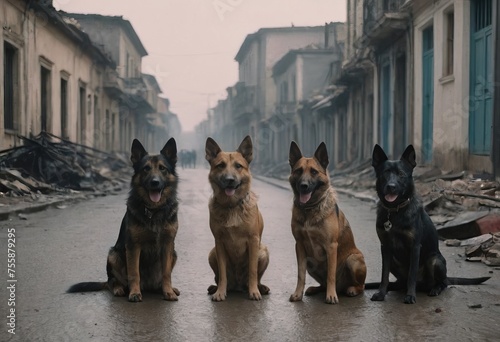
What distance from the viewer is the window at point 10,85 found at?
57.3 feet

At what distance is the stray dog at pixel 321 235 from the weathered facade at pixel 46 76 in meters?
13.6

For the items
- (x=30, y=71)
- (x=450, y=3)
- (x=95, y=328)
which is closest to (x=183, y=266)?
(x=95, y=328)

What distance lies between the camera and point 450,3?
1534 centimetres

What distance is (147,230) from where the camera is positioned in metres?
4.82

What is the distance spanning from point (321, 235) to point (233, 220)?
0.72 m

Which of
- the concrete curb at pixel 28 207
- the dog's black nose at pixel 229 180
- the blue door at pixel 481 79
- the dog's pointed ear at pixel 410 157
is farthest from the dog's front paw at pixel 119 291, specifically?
the blue door at pixel 481 79

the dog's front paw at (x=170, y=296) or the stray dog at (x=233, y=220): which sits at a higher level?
the stray dog at (x=233, y=220)

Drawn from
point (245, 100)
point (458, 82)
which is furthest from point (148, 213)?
point (245, 100)

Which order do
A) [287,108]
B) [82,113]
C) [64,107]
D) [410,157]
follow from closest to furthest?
[410,157], [64,107], [82,113], [287,108]

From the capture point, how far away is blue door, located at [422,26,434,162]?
17.5 meters

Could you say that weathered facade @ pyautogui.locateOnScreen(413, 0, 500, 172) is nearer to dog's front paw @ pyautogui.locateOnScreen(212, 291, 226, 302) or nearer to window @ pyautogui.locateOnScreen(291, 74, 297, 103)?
dog's front paw @ pyautogui.locateOnScreen(212, 291, 226, 302)

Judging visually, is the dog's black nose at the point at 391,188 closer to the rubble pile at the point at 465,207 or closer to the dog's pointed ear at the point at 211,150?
the rubble pile at the point at 465,207

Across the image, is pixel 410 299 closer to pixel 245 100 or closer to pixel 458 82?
pixel 458 82

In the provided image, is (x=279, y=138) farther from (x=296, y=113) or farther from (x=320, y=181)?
(x=320, y=181)
